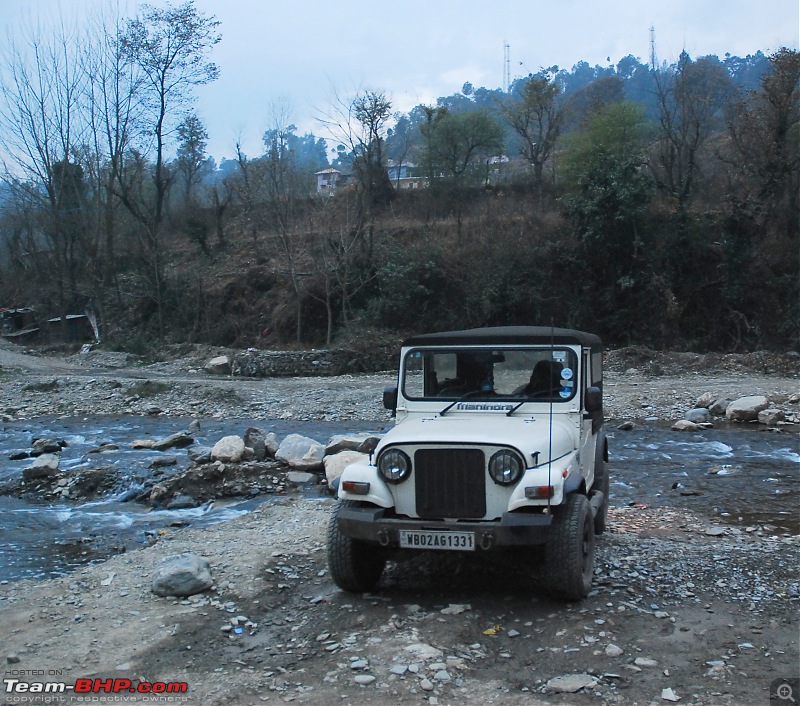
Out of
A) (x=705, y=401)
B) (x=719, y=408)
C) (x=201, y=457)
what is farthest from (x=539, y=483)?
(x=705, y=401)

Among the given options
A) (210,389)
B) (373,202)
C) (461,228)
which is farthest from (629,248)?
(210,389)

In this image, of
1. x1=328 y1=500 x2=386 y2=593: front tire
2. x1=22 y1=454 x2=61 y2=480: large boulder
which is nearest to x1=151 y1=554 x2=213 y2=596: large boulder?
x1=328 y1=500 x2=386 y2=593: front tire

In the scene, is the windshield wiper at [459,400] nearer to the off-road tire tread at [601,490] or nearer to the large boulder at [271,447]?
the off-road tire tread at [601,490]

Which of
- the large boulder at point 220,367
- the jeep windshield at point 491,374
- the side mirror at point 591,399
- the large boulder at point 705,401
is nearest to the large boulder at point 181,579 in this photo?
the jeep windshield at point 491,374

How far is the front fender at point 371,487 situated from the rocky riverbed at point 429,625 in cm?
87

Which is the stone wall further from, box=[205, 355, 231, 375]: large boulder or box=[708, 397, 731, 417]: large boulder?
box=[708, 397, 731, 417]: large boulder

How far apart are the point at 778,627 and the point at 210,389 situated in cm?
1952

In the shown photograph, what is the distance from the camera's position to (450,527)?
571 cm

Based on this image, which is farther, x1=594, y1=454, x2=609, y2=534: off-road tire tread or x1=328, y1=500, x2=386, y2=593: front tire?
x1=594, y1=454, x2=609, y2=534: off-road tire tread

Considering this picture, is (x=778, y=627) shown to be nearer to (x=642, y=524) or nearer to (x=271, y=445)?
(x=642, y=524)

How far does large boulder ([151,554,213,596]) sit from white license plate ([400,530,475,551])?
2.04 metres

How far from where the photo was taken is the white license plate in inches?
222

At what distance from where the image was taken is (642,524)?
29.0 ft

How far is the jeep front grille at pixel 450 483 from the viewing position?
19.1 feet
